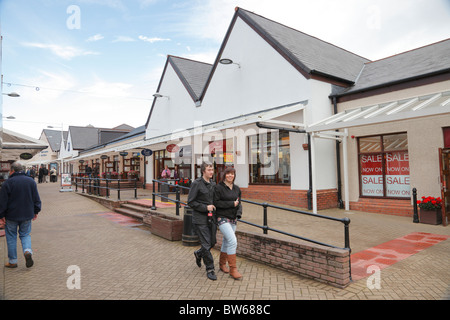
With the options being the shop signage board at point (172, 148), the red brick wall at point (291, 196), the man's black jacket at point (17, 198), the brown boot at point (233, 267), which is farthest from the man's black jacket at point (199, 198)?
the shop signage board at point (172, 148)

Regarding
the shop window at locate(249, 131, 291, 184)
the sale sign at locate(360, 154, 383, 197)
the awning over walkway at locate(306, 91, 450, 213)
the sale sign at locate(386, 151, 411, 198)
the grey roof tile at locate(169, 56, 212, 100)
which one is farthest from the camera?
the grey roof tile at locate(169, 56, 212, 100)

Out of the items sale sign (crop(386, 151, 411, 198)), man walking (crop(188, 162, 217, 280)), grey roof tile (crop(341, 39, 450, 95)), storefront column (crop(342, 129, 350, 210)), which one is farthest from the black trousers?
grey roof tile (crop(341, 39, 450, 95))

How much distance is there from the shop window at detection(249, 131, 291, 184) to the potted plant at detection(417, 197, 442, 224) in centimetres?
422

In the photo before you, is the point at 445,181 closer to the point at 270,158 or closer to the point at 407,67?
the point at 407,67

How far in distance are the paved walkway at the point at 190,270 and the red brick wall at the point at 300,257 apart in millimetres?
129

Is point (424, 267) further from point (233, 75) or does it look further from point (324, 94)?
point (233, 75)

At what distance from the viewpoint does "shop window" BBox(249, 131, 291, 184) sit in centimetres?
1091

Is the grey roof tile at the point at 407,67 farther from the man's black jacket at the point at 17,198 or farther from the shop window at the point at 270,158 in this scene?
the man's black jacket at the point at 17,198

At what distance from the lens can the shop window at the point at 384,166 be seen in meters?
9.25

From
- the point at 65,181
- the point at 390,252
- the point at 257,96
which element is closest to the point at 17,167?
the point at 390,252

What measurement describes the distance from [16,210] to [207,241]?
135 inches

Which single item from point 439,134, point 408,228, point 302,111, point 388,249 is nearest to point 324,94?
point 302,111

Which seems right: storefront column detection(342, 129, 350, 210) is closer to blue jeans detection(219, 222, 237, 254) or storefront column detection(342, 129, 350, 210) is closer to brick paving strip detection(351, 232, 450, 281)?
brick paving strip detection(351, 232, 450, 281)

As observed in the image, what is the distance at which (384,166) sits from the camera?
31.8 ft
